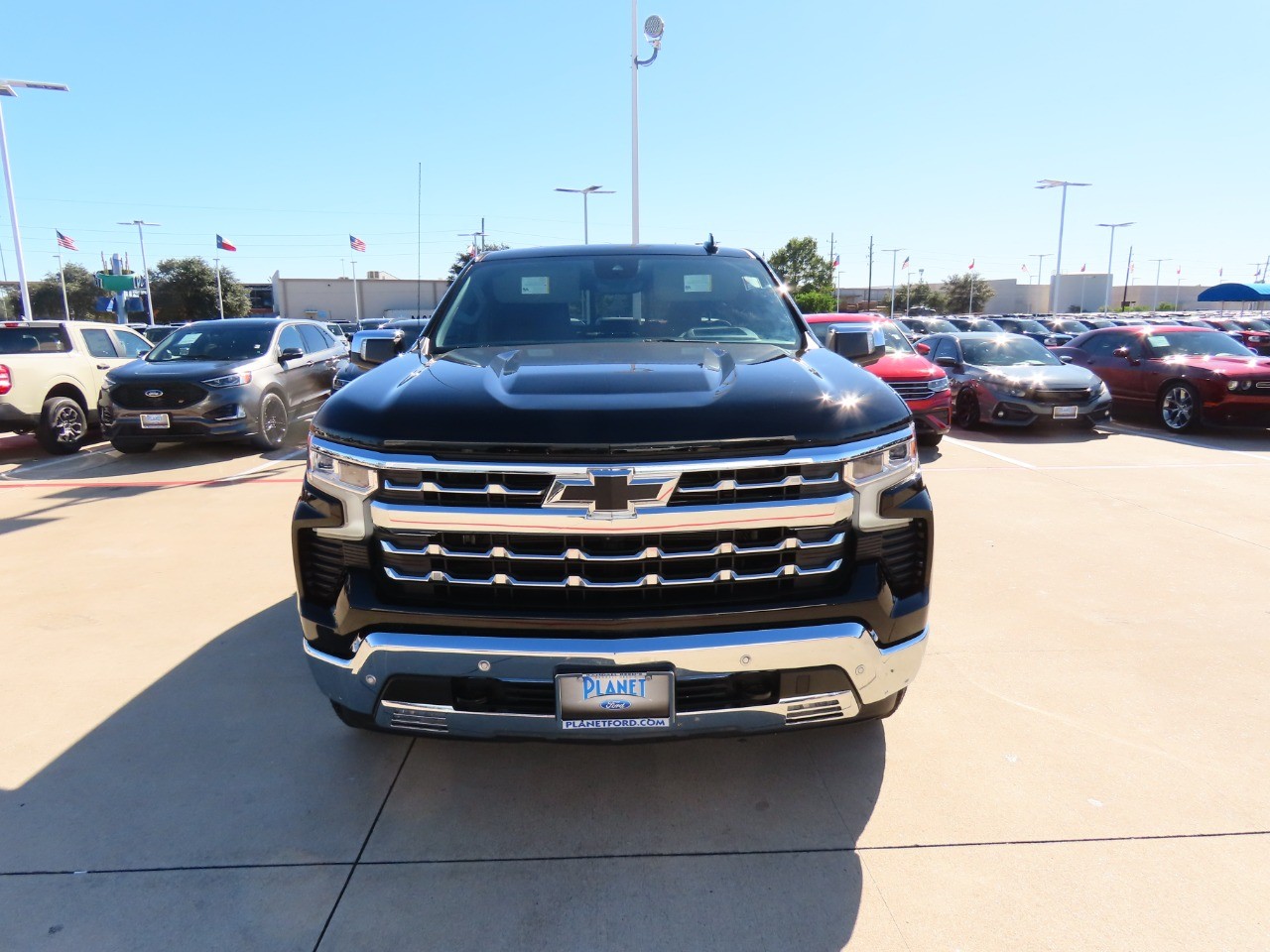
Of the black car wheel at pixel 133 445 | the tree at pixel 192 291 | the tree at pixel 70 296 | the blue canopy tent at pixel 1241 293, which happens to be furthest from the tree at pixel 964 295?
the black car wheel at pixel 133 445

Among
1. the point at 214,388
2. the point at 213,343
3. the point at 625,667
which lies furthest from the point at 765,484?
the point at 213,343

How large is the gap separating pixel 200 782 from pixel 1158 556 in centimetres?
573

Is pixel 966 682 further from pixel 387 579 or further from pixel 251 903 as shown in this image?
pixel 251 903

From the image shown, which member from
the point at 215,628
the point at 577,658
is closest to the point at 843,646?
the point at 577,658

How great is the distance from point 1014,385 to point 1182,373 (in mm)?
2488

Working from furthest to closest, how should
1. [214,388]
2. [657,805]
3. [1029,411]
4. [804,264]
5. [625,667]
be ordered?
[804,264] < [1029,411] < [214,388] < [657,805] < [625,667]

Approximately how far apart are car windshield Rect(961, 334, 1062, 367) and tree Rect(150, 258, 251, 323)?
2503 inches

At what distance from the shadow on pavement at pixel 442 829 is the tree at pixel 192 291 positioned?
68916 millimetres

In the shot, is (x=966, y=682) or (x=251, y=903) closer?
(x=251, y=903)

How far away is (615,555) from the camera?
7.57 ft

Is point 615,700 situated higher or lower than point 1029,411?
higher

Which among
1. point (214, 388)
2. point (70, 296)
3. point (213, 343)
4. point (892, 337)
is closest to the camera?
point (214, 388)

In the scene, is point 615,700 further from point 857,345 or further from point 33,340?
point 33,340

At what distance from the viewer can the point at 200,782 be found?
9.52ft
